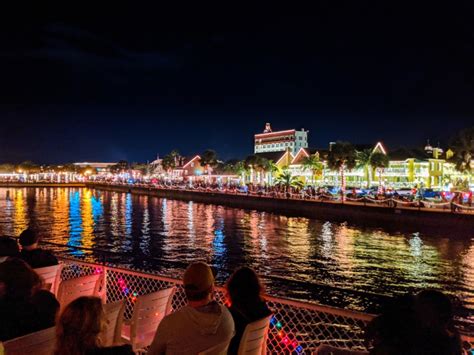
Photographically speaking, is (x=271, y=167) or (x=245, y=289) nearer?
(x=245, y=289)

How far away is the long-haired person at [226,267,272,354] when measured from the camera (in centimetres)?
408

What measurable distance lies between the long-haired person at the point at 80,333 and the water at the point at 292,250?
8403mm

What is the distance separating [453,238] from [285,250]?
12.8m

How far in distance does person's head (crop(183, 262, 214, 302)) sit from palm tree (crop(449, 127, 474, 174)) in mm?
50437

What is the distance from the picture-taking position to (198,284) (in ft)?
11.2

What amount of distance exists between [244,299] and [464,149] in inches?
1988

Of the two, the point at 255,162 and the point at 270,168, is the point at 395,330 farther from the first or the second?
the point at 270,168

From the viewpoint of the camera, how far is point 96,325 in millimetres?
2906

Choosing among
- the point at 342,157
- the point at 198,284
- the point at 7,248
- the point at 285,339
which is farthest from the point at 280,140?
the point at 198,284

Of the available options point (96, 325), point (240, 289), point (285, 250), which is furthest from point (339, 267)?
point (96, 325)

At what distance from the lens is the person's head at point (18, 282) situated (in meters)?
3.92

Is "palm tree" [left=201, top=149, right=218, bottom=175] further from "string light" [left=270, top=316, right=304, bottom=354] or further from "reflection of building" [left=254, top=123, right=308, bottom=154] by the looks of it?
"string light" [left=270, top=316, right=304, bottom=354]

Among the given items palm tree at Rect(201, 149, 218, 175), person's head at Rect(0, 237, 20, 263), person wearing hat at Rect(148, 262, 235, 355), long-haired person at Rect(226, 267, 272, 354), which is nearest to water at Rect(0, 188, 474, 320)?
person's head at Rect(0, 237, 20, 263)

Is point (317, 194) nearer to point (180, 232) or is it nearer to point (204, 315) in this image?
point (180, 232)
